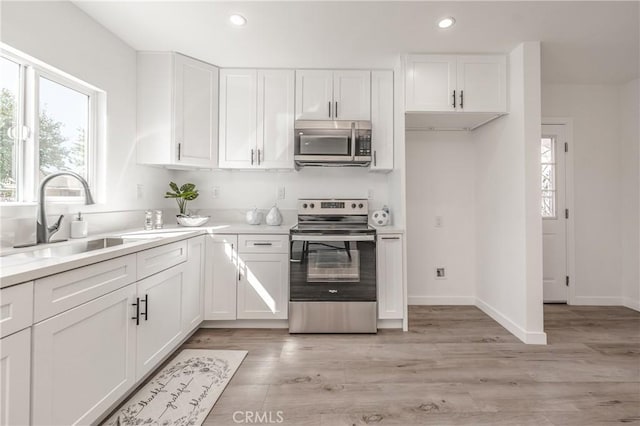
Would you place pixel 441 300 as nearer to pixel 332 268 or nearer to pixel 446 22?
pixel 332 268

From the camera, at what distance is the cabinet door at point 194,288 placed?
2311 millimetres

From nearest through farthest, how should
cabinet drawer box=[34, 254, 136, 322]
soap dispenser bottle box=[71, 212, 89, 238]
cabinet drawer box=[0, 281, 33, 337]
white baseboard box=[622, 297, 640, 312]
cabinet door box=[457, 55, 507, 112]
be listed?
cabinet drawer box=[0, 281, 33, 337], cabinet drawer box=[34, 254, 136, 322], soap dispenser bottle box=[71, 212, 89, 238], cabinet door box=[457, 55, 507, 112], white baseboard box=[622, 297, 640, 312]

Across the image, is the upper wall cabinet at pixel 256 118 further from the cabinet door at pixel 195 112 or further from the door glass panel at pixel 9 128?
the door glass panel at pixel 9 128

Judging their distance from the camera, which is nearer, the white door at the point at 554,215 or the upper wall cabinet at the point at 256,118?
the upper wall cabinet at the point at 256,118

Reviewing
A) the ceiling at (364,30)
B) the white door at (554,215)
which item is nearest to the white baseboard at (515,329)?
the white door at (554,215)

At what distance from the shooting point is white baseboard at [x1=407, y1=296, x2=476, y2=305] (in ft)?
10.9

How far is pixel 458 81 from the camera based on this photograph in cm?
264

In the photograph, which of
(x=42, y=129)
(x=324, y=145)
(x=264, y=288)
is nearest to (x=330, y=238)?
(x=264, y=288)

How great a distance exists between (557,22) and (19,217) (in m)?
3.75

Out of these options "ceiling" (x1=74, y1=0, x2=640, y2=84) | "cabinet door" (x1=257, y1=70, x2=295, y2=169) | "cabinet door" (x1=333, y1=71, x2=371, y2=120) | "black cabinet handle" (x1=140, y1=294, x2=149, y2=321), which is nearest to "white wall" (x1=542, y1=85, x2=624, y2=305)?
"ceiling" (x1=74, y1=0, x2=640, y2=84)

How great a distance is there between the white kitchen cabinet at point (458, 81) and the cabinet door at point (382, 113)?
286 millimetres

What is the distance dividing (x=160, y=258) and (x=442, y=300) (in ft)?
9.43

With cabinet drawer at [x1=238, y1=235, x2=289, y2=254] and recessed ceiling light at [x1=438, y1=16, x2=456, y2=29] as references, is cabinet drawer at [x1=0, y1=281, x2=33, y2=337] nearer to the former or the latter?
cabinet drawer at [x1=238, y1=235, x2=289, y2=254]

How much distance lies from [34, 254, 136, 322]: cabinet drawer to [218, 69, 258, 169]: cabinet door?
5.00 ft
